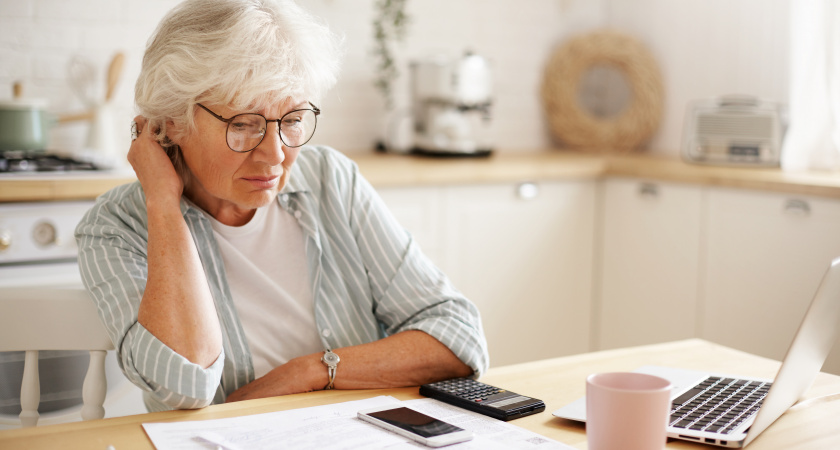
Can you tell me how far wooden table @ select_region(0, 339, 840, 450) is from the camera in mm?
900

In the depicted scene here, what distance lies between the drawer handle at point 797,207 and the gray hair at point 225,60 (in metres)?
1.57

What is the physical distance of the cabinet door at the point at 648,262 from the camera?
106 inches

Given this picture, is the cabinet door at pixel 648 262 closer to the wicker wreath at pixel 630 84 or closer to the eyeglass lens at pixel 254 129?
the wicker wreath at pixel 630 84

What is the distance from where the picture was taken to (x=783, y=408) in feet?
3.25

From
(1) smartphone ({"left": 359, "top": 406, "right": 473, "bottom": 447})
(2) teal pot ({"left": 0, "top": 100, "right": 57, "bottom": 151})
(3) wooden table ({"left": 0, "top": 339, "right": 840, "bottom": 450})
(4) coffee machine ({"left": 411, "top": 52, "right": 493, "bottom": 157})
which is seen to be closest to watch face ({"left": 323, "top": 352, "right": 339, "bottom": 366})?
(3) wooden table ({"left": 0, "top": 339, "right": 840, "bottom": 450})

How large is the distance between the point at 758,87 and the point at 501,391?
8.03 feet

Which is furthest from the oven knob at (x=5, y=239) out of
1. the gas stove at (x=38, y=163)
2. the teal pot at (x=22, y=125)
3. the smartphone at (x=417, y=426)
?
the smartphone at (x=417, y=426)

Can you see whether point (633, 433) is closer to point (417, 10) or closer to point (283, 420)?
Result: point (283, 420)

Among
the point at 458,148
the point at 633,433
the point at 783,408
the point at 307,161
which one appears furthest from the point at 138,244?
the point at 458,148

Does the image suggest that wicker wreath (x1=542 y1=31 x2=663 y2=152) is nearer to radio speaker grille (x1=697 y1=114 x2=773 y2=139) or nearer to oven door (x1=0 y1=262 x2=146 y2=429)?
radio speaker grille (x1=697 y1=114 x2=773 y2=139)

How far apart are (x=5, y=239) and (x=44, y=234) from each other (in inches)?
3.5

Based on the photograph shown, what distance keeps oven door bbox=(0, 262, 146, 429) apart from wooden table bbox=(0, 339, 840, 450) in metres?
0.16

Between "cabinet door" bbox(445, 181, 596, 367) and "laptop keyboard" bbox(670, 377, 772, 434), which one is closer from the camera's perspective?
"laptop keyboard" bbox(670, 377, 772, 434)

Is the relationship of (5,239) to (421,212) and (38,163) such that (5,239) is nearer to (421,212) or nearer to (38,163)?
(38,163)
